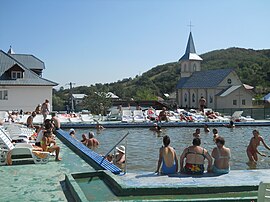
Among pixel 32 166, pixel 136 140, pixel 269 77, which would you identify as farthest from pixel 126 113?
pixel 269 77

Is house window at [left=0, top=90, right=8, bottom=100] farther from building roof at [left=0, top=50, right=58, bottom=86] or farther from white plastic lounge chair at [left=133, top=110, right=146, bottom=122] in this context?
white plastic lounge chair at [left=133, top=110, right=146, bottom=122]

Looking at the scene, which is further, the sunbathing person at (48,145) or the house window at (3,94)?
the house window at (3,94)

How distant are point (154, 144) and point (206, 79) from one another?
4466 centimetres

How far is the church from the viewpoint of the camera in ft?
180

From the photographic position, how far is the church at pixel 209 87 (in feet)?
180

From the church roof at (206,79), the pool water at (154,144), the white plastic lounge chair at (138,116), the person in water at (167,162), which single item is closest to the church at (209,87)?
the church roof at (206,79)

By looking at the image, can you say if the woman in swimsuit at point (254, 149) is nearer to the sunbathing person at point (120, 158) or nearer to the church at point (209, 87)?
the sunbathing person at point (120, 158)

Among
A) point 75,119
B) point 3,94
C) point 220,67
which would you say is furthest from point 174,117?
point 220,67

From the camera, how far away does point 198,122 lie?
24.9 meters

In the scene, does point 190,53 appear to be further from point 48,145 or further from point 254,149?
point 48,145

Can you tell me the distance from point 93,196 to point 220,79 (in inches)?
2081

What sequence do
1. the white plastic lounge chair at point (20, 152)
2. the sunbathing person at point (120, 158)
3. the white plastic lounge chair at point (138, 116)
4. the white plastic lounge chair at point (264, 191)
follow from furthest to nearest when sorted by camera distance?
the white plastic lounge chair at point (138, 116), the sunbathing person at point (120, 158), the white plastic lounge chair at point (20, 152), the white plastic lounge chair at point (264, 191)

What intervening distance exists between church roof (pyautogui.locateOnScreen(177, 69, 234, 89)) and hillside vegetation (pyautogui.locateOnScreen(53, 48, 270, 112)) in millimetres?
7315

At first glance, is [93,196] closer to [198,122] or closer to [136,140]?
[136,140]
